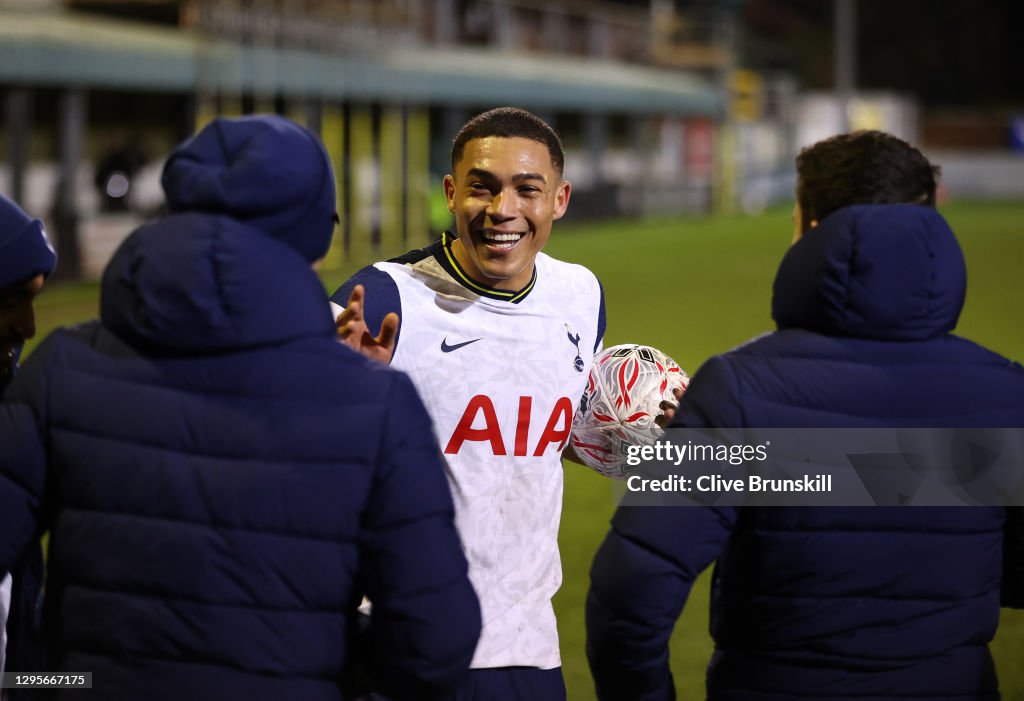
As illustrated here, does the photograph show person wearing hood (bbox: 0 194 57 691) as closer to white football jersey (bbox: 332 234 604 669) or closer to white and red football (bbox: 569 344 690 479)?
white football jersey (bbox: 332 234 604 669)

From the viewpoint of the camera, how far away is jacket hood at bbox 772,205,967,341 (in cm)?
245

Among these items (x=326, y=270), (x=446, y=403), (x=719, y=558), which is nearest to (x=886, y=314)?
(x=719, y=558)

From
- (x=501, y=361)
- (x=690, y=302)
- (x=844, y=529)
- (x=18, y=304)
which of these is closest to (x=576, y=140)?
(x=690, y=302)

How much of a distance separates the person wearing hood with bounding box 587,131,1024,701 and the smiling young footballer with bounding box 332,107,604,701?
1.97 feet

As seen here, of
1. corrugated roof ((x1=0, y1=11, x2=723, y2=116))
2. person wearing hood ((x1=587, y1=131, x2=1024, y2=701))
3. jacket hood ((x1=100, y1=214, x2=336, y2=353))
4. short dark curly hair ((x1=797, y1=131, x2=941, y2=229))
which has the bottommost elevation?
person wearing hood ((x1=587, y1=131, x2=1024, y2=701))

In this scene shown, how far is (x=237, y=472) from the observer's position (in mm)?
2201

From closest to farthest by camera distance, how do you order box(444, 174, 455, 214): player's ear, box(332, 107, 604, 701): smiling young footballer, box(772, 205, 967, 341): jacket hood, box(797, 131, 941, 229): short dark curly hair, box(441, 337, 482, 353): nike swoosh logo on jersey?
box(772, 205, 967, 341): jacket hood
box(797, 131, 941, 229): short dark curly hair
box(332, 107, 604, 701): smiling young footballer
box(441, 337, 482, 353): nike swoosh logo on jersey
box(444, 174, 455, 214): player's ear

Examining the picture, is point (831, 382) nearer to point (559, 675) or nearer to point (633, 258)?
point (559, 675)

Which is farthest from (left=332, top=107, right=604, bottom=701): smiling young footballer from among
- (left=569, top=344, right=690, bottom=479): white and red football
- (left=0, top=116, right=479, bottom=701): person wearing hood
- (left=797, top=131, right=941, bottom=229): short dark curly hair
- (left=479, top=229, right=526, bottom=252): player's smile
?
(left=0, top=116, right=479, bottom=701): person wearing hood

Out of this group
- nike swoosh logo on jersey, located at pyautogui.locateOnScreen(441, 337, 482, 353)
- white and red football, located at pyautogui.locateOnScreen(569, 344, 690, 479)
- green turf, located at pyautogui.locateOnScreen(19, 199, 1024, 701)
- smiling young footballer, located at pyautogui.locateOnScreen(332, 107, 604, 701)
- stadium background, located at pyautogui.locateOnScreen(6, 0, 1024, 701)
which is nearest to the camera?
smiling young footballer, located at pyautogui.locateOnScreen(332, 107, 604, 701)

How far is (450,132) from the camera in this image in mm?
30859

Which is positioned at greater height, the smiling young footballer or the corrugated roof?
the corrugated roof

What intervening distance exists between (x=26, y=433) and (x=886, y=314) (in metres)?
1.42

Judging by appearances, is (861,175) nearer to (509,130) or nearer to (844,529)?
(844,529)
